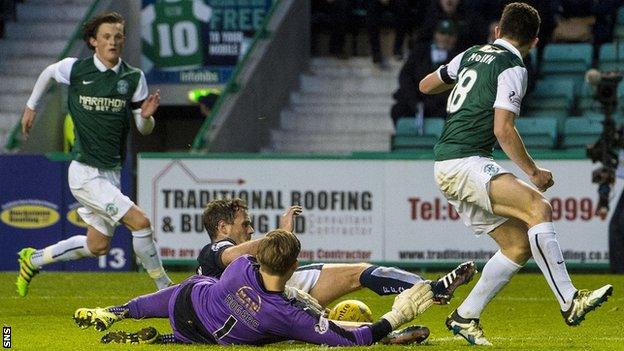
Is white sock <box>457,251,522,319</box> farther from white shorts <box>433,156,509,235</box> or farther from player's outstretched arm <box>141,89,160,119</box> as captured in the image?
player's outstretched arm <box>141,89,160,119</box>

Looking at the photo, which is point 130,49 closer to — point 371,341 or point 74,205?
point 74,205

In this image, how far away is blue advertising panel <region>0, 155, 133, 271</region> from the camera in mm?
18891

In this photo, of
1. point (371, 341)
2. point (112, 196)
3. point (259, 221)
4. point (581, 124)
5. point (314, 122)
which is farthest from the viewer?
point (314, 122)

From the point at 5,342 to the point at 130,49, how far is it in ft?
46.4

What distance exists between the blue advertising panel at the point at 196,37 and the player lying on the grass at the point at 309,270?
1328 cm

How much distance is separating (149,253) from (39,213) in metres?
6.06

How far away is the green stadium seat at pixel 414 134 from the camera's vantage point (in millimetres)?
20438

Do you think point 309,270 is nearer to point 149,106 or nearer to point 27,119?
point 149,106

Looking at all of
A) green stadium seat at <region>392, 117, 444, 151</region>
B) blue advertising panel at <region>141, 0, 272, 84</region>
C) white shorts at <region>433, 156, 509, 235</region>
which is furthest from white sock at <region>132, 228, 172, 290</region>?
blue advertising panel at <region>141, 0, 272, 84</region>

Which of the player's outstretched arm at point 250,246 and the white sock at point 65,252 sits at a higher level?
the player's outstretched arm at point 250,246

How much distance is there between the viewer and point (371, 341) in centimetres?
903

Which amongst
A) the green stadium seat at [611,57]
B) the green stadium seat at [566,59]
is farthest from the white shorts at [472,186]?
the green stadium seat at [566,59]

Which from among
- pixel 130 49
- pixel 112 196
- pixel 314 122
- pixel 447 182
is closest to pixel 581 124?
pixel 314 122

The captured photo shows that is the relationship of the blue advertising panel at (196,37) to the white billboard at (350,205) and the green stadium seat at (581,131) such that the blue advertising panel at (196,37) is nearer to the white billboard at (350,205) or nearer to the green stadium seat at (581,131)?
the white billboard at (350,205)
